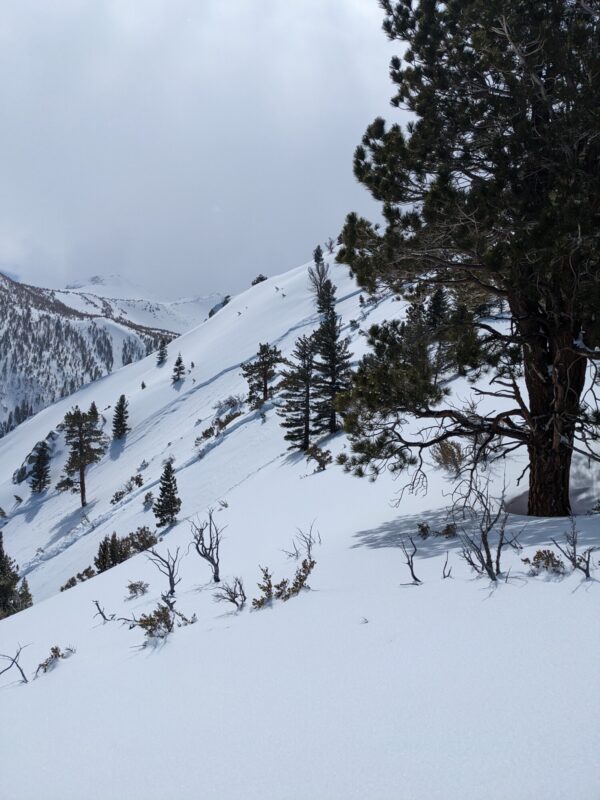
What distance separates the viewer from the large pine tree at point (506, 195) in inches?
205

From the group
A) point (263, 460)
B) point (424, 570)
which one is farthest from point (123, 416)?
point (424, 570)

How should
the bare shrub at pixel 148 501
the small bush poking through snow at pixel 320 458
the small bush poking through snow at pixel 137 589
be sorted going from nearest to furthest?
the small bush poking through snow at pixel 137 589 < the small bush poking through snow at pixel 320 458 < the bare shrub at pixel 148 501

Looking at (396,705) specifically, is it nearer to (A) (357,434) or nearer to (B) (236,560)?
(A) (357,434)

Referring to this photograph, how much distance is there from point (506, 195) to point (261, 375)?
34594 mm

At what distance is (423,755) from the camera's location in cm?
192

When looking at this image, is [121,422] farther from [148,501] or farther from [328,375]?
[328,375]

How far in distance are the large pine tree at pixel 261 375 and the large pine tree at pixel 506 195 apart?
28.5m

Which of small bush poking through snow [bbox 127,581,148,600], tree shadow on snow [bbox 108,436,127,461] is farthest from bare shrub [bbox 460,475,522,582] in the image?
tree shadow on snow [bbox 108,436,127,461]

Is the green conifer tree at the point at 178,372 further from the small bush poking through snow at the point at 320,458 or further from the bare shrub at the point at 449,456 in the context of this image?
the bare shrub at the point at 449,456

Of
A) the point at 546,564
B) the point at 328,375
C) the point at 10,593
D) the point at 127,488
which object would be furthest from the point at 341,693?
the point at 127,488

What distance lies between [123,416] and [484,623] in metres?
54.2

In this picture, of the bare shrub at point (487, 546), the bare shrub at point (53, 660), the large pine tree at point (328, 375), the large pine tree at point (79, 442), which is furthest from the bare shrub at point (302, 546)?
the large pine tree at point (79, 442)

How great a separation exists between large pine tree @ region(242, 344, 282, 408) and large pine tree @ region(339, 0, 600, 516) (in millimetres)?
28489

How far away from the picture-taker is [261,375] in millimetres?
39500
